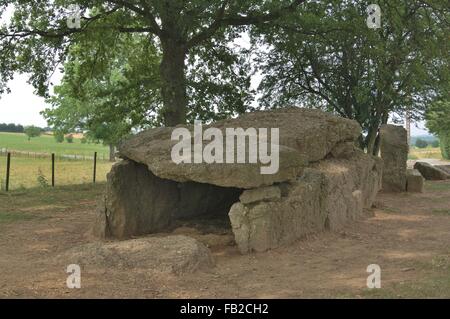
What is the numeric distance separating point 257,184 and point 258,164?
296mm

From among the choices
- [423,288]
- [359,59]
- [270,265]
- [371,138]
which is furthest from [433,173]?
[423,288]

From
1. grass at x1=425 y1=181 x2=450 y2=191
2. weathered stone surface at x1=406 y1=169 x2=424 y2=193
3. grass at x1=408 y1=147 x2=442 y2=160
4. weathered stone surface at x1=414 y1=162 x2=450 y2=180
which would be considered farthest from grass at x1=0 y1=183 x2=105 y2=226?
grass at x1=408 y1=147 x2=442 y2=160

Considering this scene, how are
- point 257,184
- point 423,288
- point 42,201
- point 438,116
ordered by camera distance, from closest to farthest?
point 423,288, point 257,184, point 42,201, point 438,116

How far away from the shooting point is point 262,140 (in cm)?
911

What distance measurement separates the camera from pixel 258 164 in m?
8.02

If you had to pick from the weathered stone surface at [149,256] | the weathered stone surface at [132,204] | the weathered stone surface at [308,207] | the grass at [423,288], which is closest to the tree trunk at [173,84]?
the weathered stone surface at [132,204]

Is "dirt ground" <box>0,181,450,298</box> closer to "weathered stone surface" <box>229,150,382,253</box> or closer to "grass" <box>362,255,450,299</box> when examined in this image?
"grass" <box>362,255,450,299</box>

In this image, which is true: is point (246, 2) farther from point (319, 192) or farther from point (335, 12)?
point (319, 192)

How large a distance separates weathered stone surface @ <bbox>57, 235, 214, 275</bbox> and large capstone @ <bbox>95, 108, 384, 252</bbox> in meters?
1.08

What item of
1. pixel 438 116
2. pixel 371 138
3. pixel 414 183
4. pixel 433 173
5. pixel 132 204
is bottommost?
pixel 132 204

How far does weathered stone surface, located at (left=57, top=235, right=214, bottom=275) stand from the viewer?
6763 mm

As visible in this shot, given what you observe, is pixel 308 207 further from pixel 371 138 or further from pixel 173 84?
pixel 371 138

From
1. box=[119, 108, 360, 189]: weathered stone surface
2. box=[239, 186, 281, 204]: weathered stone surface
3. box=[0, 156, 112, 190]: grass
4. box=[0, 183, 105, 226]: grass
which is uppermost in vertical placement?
box=[119, 108, 360, 189]: weathered stone surface
